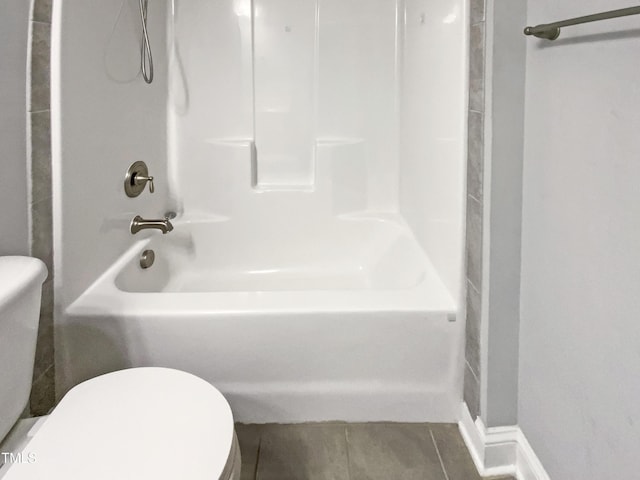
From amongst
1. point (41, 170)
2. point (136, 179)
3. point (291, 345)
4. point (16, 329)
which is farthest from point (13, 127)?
point (291, 345)

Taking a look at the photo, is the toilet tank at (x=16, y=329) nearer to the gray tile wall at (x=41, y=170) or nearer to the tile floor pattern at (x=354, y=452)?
the gray tile wall at (x=41, y=170)

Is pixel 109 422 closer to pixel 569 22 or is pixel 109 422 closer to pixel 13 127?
pixel 13 127

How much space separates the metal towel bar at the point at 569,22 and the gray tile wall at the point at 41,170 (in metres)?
1.27

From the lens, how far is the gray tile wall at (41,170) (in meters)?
1.57

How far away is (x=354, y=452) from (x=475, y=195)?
0.85 meters

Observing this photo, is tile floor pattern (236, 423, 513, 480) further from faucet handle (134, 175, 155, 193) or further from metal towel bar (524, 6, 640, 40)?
metal towel bar (524, 6, 640, 40)

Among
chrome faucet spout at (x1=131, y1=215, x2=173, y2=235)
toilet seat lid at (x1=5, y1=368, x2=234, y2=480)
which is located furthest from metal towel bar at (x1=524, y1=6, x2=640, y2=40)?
chrome faucet spout at (x1=131, y1=215, x2=173, y2=235)

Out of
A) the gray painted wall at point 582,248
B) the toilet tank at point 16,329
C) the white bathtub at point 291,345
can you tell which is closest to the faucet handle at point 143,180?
the white bathtub at point 291,345

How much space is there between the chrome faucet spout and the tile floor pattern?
0.78m

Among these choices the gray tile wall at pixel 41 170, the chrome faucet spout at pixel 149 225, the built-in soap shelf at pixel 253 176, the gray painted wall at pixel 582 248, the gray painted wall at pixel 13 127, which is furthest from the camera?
the built-in soap shelf at pixel 253 176

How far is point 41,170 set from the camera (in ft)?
5.29

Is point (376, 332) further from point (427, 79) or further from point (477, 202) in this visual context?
point (427, 79)

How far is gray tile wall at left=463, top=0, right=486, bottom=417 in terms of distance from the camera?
1.54 metres

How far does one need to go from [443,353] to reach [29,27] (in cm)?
150
